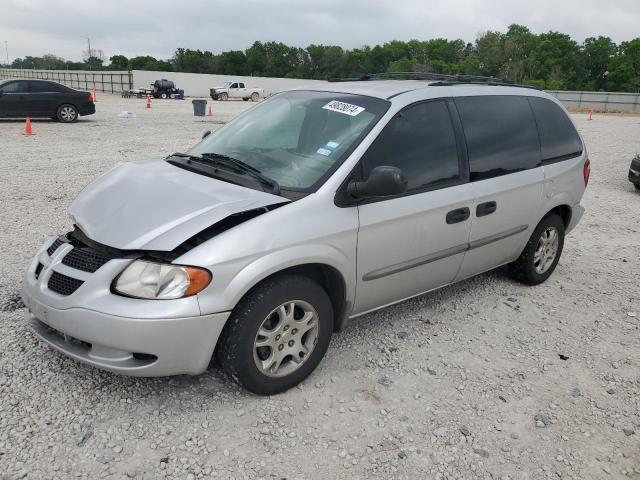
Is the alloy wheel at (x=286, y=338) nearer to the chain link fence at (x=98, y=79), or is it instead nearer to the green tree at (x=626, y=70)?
the chain link fence at (x=98, y=79)

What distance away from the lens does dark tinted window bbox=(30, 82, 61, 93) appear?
55.5ft

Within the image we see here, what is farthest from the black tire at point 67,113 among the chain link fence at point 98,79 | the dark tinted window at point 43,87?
the chain link fence at point 98,79

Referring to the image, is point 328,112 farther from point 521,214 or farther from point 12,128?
point 12,128

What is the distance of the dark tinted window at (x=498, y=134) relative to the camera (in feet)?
13.1

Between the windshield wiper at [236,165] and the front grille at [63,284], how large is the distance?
1.16 m

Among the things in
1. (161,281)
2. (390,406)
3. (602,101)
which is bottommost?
(390,406)

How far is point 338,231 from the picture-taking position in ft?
10.2

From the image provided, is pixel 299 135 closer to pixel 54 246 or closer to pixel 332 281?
pixel 332 281

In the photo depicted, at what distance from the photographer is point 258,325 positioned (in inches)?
113

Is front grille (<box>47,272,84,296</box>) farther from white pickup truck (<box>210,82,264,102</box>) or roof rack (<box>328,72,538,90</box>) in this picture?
white pickup truck (<box>210,82,264,102</box>)

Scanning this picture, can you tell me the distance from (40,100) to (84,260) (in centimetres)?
1669

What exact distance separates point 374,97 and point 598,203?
21.8ft

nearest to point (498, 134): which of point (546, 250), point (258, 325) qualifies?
point (546, 250)

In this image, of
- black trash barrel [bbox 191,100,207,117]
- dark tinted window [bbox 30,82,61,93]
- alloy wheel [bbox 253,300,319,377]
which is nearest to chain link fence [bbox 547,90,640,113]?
black trash barrel [bbox 191,100,207,117]
